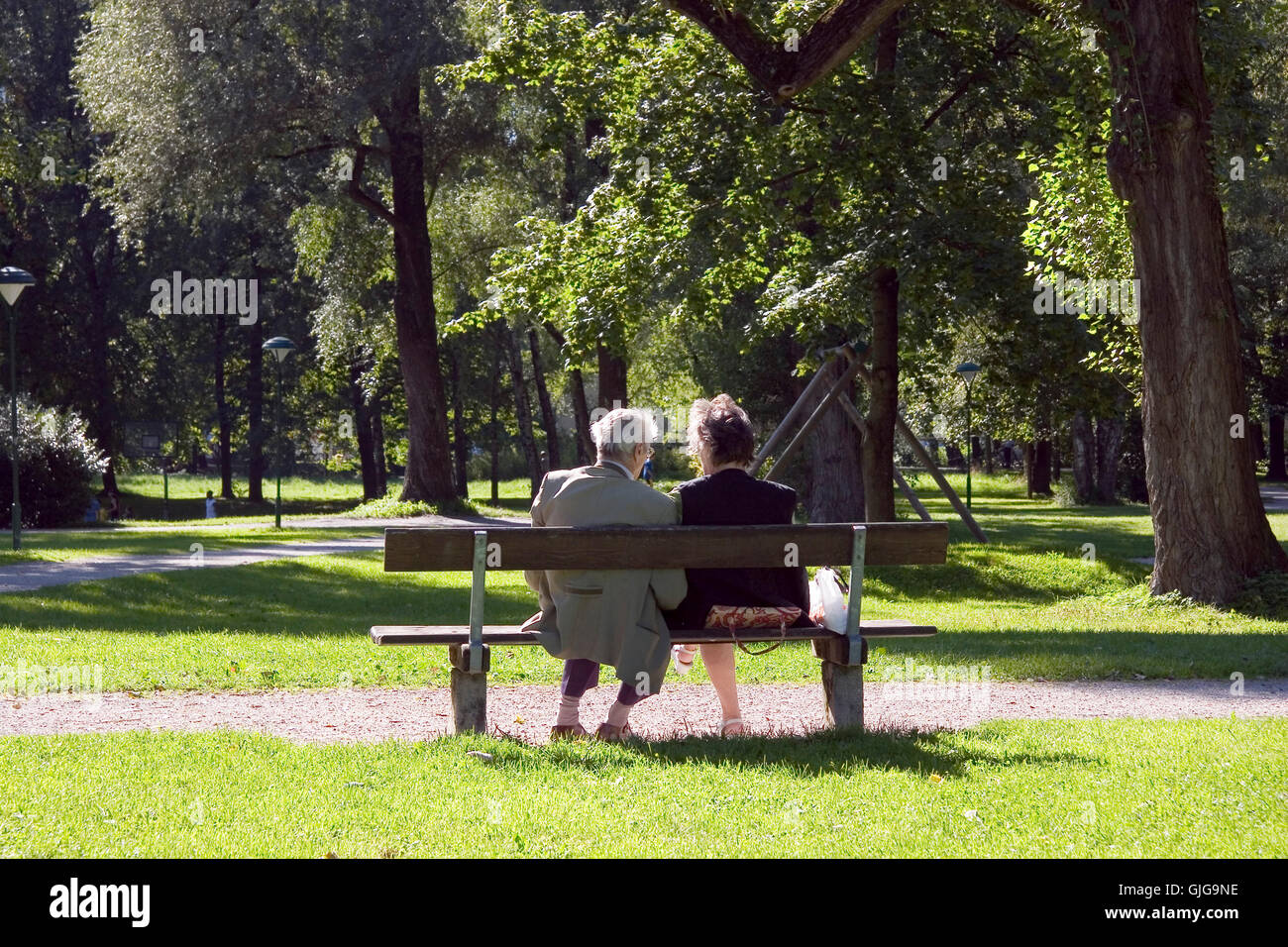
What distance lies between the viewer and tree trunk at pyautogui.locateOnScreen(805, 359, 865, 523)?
23.0 meters

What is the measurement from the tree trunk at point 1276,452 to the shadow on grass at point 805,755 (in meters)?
50.4

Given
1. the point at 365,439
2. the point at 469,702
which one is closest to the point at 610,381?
the point at 469,702

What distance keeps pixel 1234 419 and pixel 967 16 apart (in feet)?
24.6

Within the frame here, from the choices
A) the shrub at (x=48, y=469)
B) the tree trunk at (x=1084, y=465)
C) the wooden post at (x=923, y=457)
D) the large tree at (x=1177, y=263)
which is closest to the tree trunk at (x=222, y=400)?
the shrub at (x=48, y=469)

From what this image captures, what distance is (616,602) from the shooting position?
6.37 meters

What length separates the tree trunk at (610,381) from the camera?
28375mm

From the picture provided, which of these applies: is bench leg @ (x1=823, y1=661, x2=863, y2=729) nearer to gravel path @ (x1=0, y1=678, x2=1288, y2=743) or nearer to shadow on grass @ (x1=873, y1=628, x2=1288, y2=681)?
gravel path @ (x1=0, y1=678, x2=1288, y2=743)

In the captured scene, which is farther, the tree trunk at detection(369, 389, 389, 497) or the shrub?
the tree trunk at detection(369, 389, 389, 497)

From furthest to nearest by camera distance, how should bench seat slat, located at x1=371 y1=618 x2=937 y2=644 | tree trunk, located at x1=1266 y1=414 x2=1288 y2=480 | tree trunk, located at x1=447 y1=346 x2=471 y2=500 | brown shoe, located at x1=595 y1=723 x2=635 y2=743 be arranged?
tree trunk, located at x1=1266 y1=414 x2=1288 y2=480 < tree trunk, located at x1=447 y1=346 x2=471 y2=500 < brown shoe, located at x1=595 y1=723 x2=635 y2=743 < bench seat slat, located at x1=371 y1=618 x2=937 y2=644

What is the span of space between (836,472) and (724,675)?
1674 centimetres

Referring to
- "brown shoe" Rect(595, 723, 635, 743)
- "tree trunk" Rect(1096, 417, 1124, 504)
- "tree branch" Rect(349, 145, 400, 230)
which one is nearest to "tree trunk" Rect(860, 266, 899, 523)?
"brown shoe" Rect(595, 723, 635, 743)

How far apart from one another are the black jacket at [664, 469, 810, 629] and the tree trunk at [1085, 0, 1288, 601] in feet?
22.2

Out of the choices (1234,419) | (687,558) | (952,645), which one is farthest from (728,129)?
(687,558)
